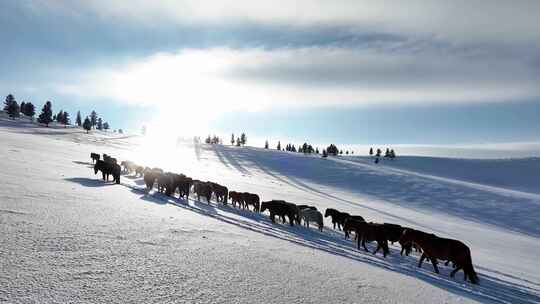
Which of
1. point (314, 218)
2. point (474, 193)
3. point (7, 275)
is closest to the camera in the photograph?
point (7, 275)

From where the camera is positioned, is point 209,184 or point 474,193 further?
point 474,193

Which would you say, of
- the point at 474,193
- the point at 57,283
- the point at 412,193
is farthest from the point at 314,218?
the point at 474,193

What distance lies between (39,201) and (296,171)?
2577 inches

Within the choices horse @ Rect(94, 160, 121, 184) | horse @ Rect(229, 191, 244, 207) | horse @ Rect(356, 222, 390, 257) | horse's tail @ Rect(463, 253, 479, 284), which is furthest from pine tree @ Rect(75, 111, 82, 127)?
horse's tail @ Rect(463, 253, 479, 284)

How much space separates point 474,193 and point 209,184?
47.3 m

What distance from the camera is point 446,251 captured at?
11461mm

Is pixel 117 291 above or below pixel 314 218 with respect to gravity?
above

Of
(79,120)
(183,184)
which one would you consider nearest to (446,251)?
(183,184)

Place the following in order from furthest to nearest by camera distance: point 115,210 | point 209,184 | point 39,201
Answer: point 209,184, point 115,210, point 39,201

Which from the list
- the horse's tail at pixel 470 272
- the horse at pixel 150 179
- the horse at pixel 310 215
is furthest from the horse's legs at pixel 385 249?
the horse at pixel 150 179

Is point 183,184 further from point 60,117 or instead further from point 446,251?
point 60,117

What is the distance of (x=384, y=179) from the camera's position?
63438 millimetres

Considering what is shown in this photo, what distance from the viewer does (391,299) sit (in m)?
5.55

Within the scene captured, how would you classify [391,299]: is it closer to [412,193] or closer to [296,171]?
[412,193]
